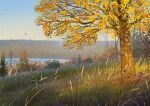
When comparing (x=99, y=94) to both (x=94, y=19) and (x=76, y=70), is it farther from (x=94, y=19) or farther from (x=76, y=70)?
(x=76, y=70)

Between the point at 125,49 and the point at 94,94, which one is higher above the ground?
the point at 125,49

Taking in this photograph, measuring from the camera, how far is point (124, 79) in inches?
657

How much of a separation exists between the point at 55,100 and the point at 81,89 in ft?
3.62

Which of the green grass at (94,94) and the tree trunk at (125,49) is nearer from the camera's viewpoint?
the green grass at (94,94)

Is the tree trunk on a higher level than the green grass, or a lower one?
higher

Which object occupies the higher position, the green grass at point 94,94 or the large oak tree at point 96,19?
the large oak tree at point 96,19

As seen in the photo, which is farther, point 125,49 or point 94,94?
point 125,49

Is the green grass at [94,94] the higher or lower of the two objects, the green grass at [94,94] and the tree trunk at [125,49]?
the lower

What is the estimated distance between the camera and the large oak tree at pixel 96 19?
61.1 feet

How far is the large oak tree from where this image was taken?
18609 millimetres

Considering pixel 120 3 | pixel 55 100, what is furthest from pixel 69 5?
pixel 55 100

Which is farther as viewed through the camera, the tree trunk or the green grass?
the tree trunk

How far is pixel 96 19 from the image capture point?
61.3ft

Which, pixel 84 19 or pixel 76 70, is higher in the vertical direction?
pixel 84 19
